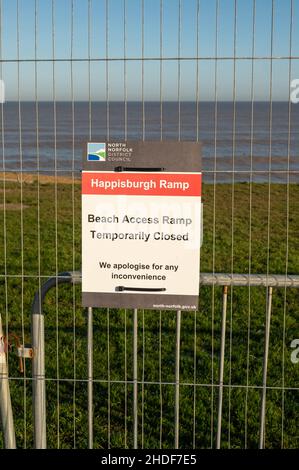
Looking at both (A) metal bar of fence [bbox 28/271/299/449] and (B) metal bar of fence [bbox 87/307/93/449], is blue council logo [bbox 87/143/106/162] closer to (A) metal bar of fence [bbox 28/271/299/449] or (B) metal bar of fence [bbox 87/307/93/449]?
(A) metal bar of fence [bbox 28/271/299/449]

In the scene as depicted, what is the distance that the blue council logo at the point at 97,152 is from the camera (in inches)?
184

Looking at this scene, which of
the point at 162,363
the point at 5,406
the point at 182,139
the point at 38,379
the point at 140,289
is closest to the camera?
the point at 140,289

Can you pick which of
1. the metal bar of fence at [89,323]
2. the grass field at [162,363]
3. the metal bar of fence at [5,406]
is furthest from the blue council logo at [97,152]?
the metal bar of fence at [5,406]

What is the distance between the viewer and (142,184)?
4.67m

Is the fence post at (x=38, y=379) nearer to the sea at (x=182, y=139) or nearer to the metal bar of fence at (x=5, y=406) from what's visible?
the metal bar of fence at (x=5, y=406)

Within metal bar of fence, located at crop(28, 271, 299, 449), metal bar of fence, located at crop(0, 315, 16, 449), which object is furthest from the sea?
metal bar of fence, located at crop(0, 315, 16, 449)

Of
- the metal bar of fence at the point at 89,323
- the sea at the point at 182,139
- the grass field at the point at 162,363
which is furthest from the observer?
the grass field at the point at 162,363

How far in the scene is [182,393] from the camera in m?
6.48

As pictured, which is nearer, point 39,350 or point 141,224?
point 141,224

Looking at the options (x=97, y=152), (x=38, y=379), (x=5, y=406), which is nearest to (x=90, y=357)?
(x=38, y=379)

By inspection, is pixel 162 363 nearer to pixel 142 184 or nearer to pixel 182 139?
pixel 142 184

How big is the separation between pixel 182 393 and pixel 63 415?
3.21ft

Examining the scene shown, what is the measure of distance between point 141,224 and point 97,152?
49 centimetres
